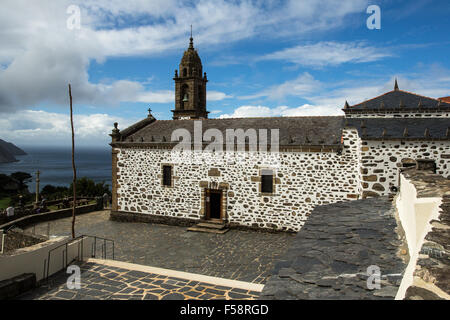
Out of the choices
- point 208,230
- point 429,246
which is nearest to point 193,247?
point 208,230

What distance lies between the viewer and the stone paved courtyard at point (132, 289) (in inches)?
231

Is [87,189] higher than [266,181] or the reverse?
the reverse

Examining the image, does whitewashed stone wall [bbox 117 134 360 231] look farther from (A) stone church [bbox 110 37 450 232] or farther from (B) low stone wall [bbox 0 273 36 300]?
(B) low stone wall [bbox 0 273 36 300]

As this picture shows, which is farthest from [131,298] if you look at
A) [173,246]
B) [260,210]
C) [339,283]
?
[260,210]

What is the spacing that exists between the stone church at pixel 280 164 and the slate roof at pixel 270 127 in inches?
2.1

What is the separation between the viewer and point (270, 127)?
16594 mm

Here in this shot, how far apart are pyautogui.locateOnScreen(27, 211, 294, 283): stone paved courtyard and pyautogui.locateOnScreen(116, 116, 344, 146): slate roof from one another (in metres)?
4.88

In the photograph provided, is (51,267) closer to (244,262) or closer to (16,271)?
(16,271)

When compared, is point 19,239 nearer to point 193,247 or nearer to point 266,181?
point 193,247

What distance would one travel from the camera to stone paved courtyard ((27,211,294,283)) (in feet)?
34.8

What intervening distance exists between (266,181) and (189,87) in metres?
11.1
